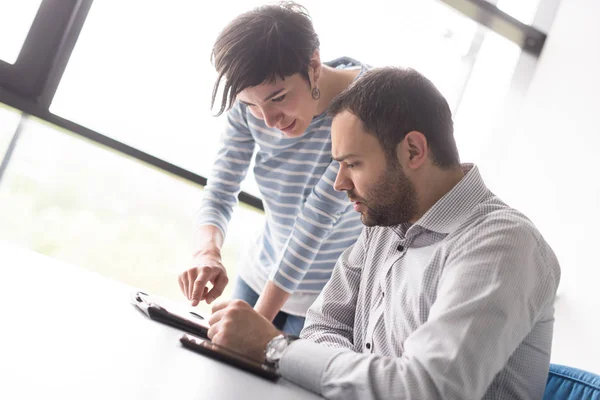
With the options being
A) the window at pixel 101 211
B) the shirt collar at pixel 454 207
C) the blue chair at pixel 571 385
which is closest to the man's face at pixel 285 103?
the shirt collar at pixel 454 207

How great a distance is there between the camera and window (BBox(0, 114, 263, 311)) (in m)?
2.48

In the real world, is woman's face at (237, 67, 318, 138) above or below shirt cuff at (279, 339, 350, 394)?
above

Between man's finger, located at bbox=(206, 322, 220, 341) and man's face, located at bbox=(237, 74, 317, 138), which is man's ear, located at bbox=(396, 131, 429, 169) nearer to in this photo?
man's face, located at bbox=(237, 74, 317, 138)

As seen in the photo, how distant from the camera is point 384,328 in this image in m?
1.26

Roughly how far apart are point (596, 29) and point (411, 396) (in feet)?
7.70

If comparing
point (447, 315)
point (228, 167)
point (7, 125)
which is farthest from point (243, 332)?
point (7, 125)

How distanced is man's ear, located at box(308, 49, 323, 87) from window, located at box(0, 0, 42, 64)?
126 cm

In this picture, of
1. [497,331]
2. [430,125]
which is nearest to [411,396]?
[497,331]

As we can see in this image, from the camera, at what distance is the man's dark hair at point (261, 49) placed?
144 centimetres

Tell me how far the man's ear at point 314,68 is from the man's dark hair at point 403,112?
23 centimetres

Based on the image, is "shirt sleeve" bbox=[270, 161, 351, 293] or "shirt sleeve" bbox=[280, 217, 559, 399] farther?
"shirt sleeve" bbox=[270, 161, 351, 293]

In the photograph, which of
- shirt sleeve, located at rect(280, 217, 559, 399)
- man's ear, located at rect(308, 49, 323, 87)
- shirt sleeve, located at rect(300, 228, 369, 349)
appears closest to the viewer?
shirt sleeve, located at rect(280, 217, 559, 399)

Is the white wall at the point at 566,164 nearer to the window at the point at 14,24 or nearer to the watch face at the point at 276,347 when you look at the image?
the watch face at the point at 276,347

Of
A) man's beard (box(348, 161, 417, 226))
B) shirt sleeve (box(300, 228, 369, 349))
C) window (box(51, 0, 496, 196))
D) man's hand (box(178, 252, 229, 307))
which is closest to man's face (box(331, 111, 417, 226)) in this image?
man's beard (box(348, 161, 417, 226))
